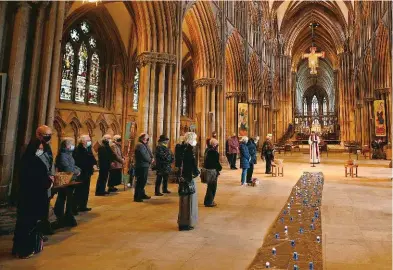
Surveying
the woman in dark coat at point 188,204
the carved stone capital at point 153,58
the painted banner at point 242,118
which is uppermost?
the carved stone capital at point 153,58

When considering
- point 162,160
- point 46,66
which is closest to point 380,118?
point 162,160

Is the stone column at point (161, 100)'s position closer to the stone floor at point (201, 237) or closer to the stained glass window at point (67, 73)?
the stone floor at point (201, 237)

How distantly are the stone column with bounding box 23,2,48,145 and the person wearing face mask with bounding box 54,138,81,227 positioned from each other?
0.68 metres

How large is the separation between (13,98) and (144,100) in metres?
6.38

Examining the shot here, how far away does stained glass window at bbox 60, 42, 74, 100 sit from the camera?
54.1 feet

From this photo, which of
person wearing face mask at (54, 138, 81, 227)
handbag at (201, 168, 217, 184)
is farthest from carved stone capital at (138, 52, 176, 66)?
person wearing face mask at (54, 138, 81, 227)

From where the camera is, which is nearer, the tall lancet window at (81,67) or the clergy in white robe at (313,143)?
the clergy in white robe at (313,143)

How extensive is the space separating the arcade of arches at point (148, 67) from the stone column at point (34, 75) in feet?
0.06

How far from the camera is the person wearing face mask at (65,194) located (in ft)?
14.8

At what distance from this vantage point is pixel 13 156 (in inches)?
183

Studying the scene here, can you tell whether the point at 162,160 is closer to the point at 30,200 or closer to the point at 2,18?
the point at 30,200

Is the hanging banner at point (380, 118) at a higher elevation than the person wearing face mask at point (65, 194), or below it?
higher

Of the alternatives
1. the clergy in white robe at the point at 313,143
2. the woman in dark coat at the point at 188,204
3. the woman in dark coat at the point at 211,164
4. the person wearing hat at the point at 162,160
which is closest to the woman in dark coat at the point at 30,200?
the woman in dark coat at the point at 188,204

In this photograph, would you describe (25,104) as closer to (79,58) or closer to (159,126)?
(159,126)
